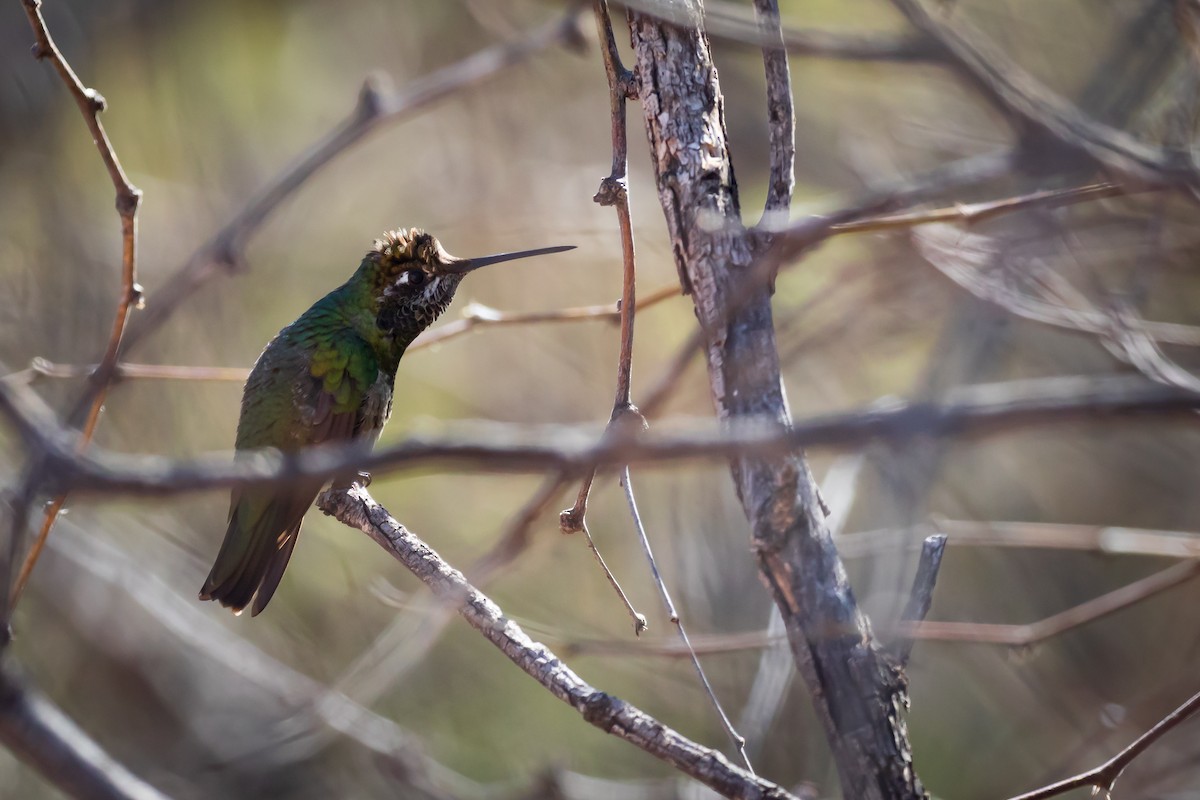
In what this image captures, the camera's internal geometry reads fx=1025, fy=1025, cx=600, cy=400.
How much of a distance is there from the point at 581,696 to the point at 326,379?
7.69 feet

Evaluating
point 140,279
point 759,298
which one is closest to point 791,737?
point 759,298

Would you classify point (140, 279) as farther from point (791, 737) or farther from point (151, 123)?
point (791, 737)

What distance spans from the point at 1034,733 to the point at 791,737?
150 cm

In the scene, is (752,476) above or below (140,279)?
below

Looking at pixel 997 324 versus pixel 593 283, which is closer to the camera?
pixel 997 324

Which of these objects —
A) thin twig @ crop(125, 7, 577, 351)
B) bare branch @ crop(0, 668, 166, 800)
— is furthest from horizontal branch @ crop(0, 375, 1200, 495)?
thin twig @ crop(125, 7, 577, 351)

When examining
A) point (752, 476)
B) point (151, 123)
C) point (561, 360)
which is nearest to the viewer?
point (752, 476)

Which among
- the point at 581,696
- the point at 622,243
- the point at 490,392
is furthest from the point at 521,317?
the point at 490,392

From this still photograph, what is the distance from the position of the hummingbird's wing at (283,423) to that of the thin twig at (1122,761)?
2455mm

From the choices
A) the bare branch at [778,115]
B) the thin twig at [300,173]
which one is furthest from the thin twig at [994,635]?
the thin twig at [300,173]

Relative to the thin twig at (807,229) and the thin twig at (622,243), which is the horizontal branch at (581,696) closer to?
the thin twig at (622,243)

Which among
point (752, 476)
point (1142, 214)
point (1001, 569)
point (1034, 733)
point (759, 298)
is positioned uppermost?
point (1001, 569)

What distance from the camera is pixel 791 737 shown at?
16.6 feet

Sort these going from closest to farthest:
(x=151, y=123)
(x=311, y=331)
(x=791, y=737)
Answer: (x=311, y=331), (x=791, y=737), (x=151, y=123)
